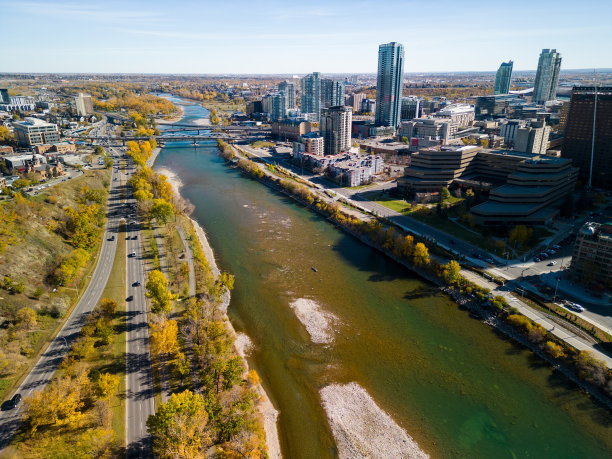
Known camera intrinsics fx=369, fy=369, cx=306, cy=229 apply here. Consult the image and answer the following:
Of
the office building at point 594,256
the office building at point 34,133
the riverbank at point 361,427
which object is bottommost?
the riverbank at point 361,427

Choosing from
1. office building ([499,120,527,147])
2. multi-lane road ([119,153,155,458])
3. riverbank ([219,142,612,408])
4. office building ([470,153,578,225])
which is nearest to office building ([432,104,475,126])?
office building ([499,120,527,147])

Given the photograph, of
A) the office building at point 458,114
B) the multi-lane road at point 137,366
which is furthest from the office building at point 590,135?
the multi-lane road at point 137,366

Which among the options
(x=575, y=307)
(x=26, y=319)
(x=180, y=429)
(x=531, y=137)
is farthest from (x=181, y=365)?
(x=531, y=137)

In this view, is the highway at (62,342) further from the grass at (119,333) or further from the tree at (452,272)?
the tree at (452,272)

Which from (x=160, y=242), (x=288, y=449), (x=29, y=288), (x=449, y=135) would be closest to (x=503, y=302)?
(x=288, y=449)

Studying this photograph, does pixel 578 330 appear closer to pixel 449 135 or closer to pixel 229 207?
pixel 229 207

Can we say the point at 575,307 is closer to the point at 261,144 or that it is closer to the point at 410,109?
the point at 261,144

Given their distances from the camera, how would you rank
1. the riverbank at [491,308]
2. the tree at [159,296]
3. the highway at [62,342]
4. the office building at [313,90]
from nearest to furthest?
1. the highway at [62,342]
2. the riverbank at [491,308]
3. the tree at [159,296]
4. the office building at [313,90]
